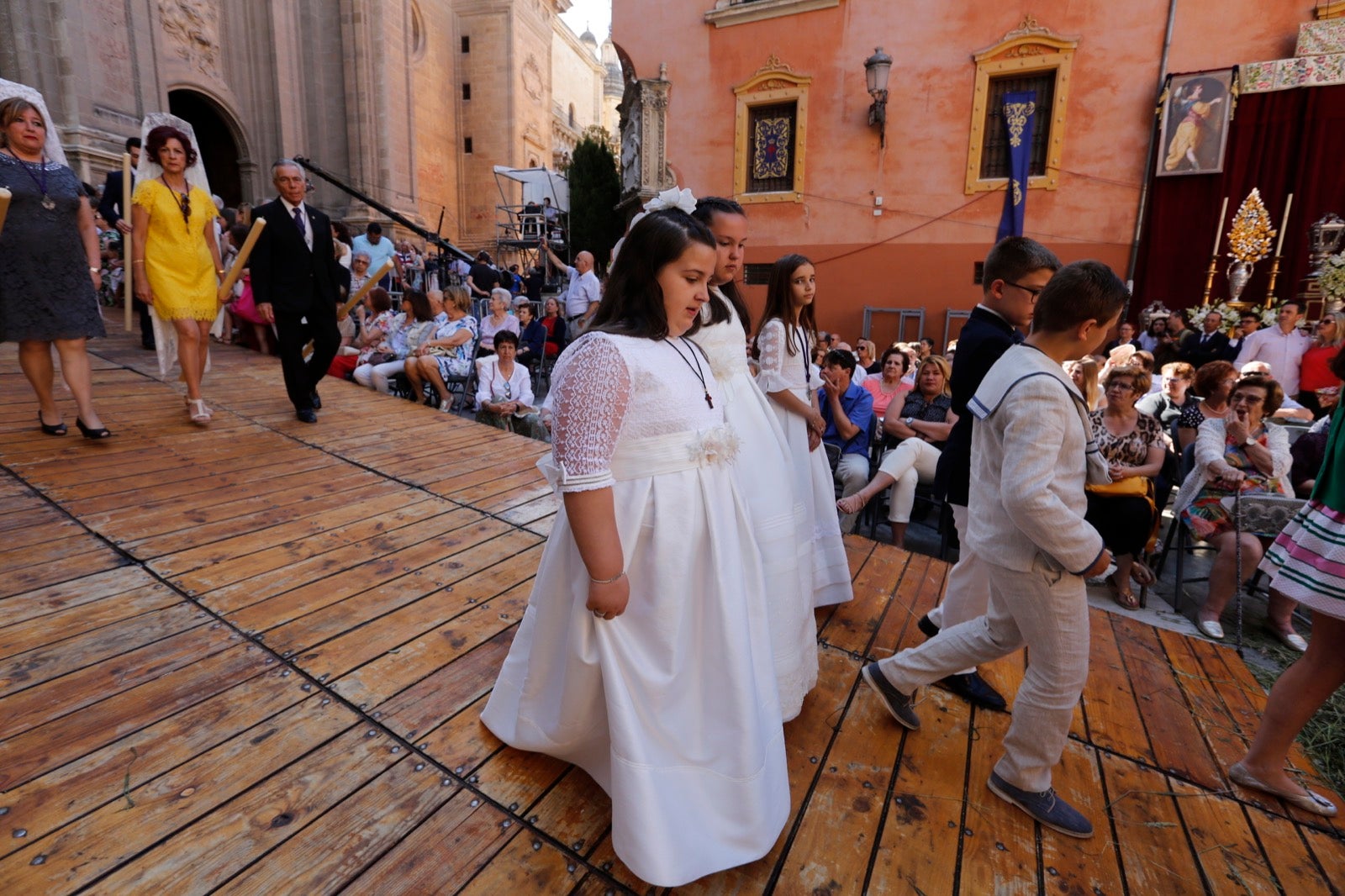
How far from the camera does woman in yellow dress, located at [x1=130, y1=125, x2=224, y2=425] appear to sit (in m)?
4.09

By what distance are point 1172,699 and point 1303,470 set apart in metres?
2.95

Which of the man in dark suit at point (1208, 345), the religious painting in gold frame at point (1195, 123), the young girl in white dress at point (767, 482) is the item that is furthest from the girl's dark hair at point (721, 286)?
the religious painting in gold frame at point (1195, 123)

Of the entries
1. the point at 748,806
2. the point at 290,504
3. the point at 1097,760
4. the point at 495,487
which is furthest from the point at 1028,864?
the point at 290,504

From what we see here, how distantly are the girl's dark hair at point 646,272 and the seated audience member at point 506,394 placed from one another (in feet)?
14.7

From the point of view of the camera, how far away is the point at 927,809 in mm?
1803

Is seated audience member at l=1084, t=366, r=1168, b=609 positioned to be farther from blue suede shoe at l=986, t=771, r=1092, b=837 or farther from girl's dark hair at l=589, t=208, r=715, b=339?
girl's dark hair at l=589, t=208, r=715, b=339

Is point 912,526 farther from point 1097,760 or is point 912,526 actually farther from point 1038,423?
point 1038,423

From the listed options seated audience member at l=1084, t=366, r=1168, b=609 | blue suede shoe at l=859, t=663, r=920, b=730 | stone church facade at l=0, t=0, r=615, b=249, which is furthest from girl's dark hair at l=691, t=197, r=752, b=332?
stone church facade at l=0, t=0, r=615, b=249

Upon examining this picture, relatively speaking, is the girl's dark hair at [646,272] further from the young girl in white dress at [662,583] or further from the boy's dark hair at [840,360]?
the boy's dark hair at [840,360]

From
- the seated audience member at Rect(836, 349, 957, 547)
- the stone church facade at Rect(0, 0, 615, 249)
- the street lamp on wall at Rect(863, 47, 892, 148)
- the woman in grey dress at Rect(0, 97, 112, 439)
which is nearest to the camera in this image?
the woman in grey dress at Rect(0, 97, 112, 439)

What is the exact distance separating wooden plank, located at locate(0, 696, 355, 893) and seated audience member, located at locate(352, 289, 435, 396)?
520 centimetres

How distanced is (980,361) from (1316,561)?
106cm

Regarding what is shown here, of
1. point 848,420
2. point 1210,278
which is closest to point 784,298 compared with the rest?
point 848,420

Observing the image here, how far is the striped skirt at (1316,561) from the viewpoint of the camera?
5.91 ft
